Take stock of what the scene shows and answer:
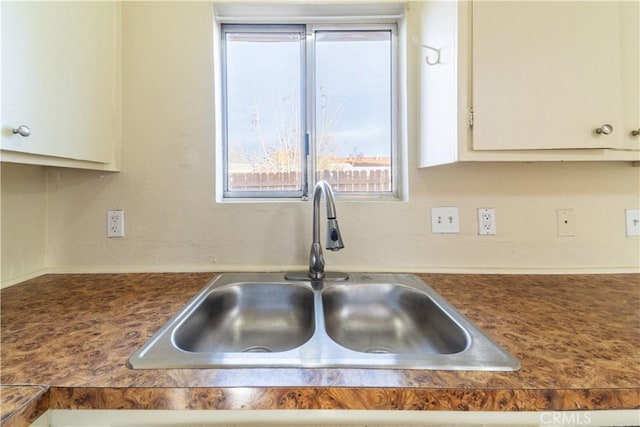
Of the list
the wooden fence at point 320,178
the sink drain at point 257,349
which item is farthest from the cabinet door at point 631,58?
the sink drain at point 257,349

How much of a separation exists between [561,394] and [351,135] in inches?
44.5

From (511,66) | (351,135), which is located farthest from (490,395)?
(351,135)

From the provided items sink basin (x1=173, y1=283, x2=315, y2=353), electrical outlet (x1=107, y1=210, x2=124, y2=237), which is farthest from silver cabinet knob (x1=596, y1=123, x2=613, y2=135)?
electrical outlet (x1=107, y1=210, x2=124, y2=237)

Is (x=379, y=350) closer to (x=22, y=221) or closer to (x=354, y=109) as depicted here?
(x=354, y=109)

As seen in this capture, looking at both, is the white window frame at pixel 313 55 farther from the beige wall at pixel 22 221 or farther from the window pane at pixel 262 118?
the beige wall at pixel 22 221

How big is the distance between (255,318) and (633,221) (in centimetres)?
158

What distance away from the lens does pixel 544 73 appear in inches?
34.6

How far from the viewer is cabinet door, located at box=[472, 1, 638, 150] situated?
34.5 inches

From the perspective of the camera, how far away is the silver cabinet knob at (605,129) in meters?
0.88

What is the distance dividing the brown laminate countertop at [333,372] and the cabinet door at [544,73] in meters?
0.52

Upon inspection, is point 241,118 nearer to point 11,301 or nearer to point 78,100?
point 78,100

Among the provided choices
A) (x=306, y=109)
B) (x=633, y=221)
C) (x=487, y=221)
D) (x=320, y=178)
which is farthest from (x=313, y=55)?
(x=633, y=221)

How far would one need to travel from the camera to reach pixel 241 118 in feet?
4.43

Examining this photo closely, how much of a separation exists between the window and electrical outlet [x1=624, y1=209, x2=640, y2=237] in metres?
0.95
